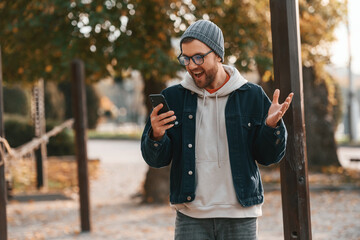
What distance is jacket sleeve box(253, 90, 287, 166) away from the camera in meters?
2.38

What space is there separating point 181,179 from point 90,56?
18.0 ft

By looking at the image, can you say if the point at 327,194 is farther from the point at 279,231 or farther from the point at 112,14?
the point at 112,14

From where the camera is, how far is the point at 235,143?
2459 millimetres

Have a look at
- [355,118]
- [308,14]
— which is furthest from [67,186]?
[355,118]

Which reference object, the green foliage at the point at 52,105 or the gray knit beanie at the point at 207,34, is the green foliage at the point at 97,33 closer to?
the gray knit beanie at the point at 207,34

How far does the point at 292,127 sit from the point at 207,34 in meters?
0.83

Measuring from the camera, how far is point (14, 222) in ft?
25.8

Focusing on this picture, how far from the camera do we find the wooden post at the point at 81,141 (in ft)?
22.6

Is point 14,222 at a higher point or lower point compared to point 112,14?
lower

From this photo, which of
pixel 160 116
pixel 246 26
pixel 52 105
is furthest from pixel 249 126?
pixel 52 105

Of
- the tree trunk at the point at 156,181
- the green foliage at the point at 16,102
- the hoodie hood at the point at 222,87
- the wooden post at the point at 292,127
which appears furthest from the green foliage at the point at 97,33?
the green foliage at the point at 16,102

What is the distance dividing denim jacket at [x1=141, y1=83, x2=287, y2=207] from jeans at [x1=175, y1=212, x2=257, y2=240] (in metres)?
0.11

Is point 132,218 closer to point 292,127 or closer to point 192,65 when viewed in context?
point 292,127

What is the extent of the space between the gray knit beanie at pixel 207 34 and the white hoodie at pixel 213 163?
0.18 m
